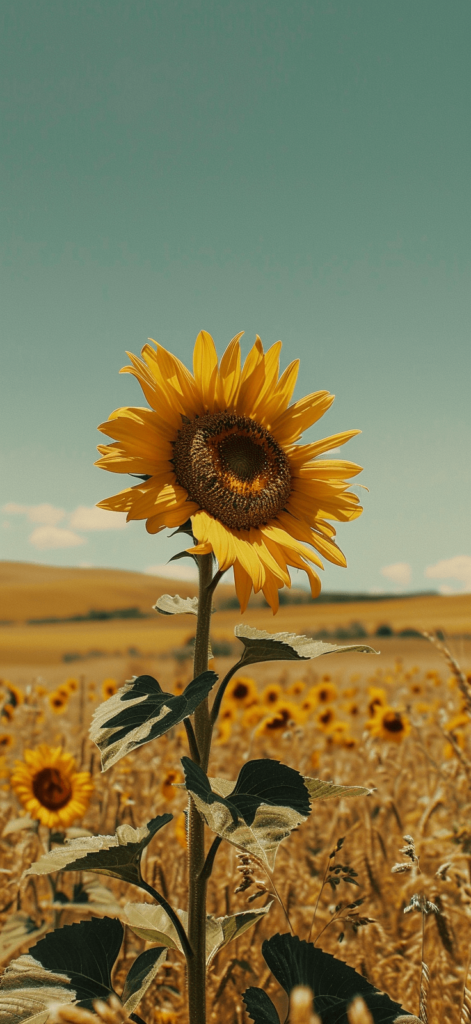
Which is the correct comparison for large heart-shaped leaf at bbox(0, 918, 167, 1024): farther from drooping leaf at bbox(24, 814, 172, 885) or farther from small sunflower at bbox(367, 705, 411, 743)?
small sunflower at bbox(367, 705, 411, 743)

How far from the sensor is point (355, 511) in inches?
74.9

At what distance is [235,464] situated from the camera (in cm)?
174

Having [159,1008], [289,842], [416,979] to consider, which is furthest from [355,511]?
[289,842]

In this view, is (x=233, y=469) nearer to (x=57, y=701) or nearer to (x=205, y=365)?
(x=205, y=365)

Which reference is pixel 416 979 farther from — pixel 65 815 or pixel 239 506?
pixel 65 815

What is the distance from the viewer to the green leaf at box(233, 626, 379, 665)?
1533mm

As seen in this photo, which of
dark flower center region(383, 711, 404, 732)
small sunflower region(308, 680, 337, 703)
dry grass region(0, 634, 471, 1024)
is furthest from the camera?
small sunflower region(308, 680, 337, 703)

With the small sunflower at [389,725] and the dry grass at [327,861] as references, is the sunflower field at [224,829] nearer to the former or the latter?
the dry grass at [327,861]

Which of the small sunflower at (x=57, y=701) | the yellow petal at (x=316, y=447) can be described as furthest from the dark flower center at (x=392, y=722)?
the yellow petal at (x=316, y=447)

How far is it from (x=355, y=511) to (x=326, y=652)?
0.52 meters

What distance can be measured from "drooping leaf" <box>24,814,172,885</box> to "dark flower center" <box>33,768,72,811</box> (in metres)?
1.82

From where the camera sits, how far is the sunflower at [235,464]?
1.61m

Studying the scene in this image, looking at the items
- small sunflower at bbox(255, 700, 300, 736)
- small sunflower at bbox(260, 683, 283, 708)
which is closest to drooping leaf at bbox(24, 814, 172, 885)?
small sunflower at bbox(255, 700, 300, 736)

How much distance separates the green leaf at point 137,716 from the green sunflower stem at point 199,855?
112mm
